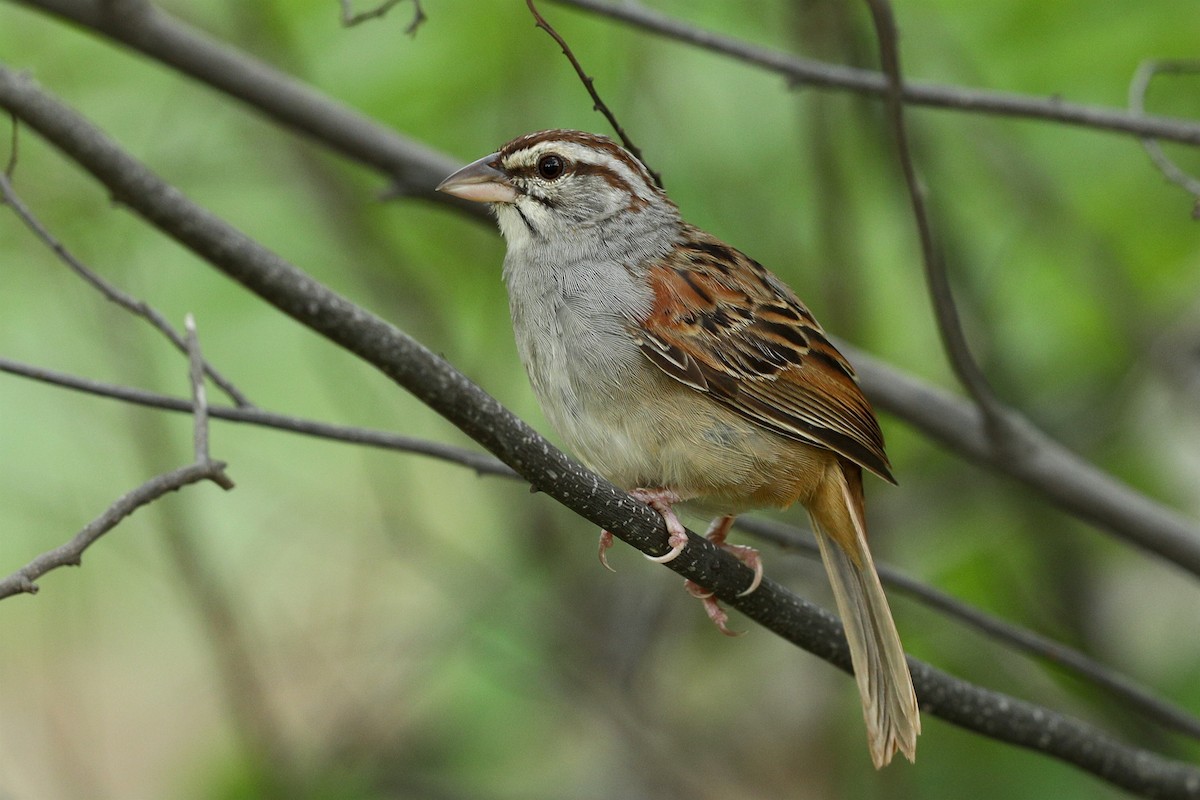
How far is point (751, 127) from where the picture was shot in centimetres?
583

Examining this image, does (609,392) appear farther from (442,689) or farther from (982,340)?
(442,689)

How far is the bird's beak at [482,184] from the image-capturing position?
396cm

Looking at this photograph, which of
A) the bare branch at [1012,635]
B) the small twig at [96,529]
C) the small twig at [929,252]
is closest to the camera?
the small twig at [96,529]

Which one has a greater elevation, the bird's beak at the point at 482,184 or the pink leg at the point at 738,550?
the bird's beak at the point at 482,184

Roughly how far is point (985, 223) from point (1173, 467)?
145 cm

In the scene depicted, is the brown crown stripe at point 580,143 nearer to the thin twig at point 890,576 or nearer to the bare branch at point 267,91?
the bare branch at point 267,91

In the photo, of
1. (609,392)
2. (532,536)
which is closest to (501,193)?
(609,392)

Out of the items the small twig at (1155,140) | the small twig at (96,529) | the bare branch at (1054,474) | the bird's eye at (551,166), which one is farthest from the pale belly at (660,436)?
the small twig at (1155,140)

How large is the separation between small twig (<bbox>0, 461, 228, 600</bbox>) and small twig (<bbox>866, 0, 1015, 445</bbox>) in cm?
189

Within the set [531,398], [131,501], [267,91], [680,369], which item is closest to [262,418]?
[131,501]

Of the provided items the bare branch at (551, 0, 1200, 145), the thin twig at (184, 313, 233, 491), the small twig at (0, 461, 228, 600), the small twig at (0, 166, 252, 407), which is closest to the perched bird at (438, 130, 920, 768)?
the bare branch at (551, 0, 1200, 145)

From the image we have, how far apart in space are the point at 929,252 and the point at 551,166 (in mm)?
1206

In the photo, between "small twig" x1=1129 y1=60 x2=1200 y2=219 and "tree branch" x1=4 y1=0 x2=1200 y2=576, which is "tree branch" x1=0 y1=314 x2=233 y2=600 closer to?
"tree branch" x1=4 y1=0 x2=1200 y2=576

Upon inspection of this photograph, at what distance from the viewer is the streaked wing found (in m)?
3.91
